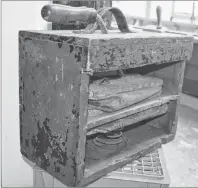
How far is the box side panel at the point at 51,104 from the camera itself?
677 mm

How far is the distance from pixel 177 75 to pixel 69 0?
0.46 metres

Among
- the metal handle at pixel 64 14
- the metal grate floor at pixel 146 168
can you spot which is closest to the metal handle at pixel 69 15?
the metal handle at pixel 64 14

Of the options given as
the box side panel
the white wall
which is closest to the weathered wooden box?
the box side panel

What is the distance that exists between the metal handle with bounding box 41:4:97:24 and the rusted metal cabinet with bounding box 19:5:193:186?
0.13 ft

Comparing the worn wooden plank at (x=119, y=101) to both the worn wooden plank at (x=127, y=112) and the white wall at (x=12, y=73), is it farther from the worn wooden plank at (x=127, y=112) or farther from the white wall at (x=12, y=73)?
the white wall at (x=12, y=73)

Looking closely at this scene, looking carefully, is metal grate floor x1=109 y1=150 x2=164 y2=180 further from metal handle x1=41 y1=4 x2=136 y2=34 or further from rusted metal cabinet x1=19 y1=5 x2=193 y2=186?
metal handle x1=41 y1=4 x2=136 y2=34

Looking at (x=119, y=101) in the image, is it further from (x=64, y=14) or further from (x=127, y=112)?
(x=64, y=14)

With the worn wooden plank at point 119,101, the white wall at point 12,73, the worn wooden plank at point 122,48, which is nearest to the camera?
the worn wooden plank at point 122,48

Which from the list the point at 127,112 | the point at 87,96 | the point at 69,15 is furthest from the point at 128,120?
the point at 69,15

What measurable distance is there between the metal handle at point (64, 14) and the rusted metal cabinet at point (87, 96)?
0.13 ft

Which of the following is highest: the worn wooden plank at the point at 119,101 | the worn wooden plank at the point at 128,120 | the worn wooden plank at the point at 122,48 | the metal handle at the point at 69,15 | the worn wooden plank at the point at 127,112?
the metal handle at the point at 69,15

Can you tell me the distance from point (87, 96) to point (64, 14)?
0.69ft

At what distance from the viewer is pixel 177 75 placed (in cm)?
97

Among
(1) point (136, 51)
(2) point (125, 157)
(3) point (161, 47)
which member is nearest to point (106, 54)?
(1) point (136, 51)
